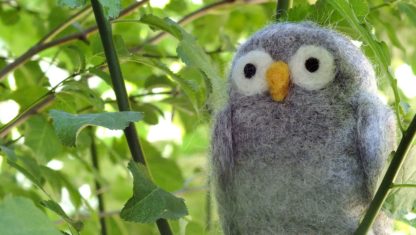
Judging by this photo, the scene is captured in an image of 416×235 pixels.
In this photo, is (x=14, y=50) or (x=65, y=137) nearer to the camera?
(x=65, y=137)

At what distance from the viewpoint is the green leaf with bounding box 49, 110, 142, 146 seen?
20.5 inches

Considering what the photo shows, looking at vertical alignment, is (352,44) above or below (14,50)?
below

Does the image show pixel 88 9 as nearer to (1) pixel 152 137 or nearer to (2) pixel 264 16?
(2) pixel 264 16

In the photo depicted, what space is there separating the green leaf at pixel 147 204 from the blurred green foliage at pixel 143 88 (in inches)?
0.5

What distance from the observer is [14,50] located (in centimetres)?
152

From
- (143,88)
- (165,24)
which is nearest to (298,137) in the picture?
(165,24)

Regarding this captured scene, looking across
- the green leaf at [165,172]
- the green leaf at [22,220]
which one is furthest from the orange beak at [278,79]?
the green leaf at [165,172]

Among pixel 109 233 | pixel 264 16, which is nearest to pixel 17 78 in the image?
pixel 109 233

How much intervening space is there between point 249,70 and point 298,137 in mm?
76

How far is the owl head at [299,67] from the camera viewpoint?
617mm

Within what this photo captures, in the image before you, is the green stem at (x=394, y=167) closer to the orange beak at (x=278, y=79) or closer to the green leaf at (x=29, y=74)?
the orange beak at (x=278, y=79)

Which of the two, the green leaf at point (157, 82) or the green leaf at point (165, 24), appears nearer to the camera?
the green leaf at point (165, 24)

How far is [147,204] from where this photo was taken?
1.85 ft

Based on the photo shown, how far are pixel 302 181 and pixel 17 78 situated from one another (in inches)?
22.8
